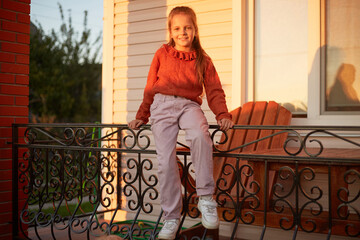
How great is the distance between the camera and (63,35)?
18203 millimetres

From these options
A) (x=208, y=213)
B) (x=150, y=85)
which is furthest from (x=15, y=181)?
(x=208, y=213)

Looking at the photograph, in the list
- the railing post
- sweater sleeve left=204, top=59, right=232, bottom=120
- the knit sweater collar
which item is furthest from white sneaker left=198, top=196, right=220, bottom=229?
the railing post

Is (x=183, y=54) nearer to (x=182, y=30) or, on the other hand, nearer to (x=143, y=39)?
(x=182, y=30)

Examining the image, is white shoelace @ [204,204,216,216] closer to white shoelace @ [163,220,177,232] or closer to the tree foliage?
white shoelace @ [163,220,177,232]

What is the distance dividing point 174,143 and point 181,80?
420mm

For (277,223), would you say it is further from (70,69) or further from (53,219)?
(70,69)

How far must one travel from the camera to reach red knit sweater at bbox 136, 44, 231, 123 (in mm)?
2863

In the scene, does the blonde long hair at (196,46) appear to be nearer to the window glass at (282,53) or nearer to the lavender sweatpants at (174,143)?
the lavender sweatpants at (174,143)

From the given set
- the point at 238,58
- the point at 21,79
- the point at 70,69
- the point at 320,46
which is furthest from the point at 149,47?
the point at 70,69

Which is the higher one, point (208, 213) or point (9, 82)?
point (9, 82)

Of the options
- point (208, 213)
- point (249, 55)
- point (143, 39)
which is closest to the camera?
point (208, 213)

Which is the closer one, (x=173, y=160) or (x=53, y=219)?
(x=173, y=160)

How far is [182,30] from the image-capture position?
112 inches

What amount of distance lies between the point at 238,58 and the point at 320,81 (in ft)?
2.81
